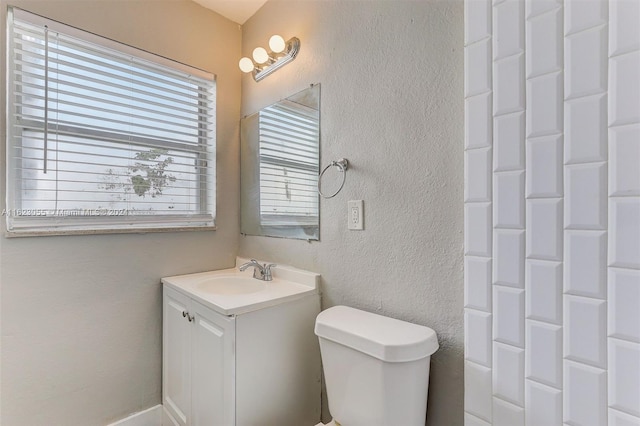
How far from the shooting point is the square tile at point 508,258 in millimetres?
851

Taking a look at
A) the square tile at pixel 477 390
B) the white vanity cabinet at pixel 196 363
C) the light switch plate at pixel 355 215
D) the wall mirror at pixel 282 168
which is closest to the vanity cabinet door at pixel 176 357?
the white vanity cabinet at pixel 196 363

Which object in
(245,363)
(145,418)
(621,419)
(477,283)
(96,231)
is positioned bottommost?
(145,418)

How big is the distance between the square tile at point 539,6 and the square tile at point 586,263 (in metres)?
0.59

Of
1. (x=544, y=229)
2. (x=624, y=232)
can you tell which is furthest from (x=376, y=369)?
(x=624, y=232)

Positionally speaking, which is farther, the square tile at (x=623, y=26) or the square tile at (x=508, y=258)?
the square tile at (x=508, y=258)

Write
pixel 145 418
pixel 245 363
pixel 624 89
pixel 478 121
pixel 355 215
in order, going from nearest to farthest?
pixel 624 89, pixel 478 121, pixel 245 363, pixel 355 215, pixel 145 418

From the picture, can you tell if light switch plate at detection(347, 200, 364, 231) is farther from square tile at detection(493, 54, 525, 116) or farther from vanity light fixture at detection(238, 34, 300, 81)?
vanity light fixture at detection(238, 34, 300, 81)

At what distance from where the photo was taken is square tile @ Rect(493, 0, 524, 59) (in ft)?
2.77

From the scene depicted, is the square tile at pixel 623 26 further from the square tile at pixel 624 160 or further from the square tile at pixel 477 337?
the square tile at pixel 477 337

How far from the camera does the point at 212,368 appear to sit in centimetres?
126

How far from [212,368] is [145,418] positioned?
2.59 ft

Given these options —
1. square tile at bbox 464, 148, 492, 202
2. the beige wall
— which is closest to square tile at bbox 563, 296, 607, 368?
square tile at bbox 464, 148, 492, 202

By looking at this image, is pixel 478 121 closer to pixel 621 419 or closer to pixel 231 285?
pixel 621 419

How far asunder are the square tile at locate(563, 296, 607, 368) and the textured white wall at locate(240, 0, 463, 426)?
292 millimetres
